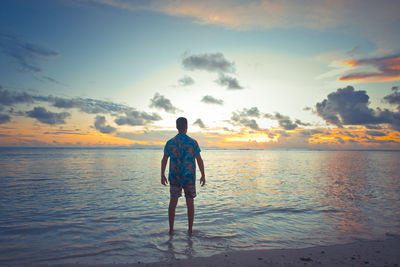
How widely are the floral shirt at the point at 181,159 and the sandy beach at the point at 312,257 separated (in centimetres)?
206

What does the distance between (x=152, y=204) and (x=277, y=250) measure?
21.6 feet

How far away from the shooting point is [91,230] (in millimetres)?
6812

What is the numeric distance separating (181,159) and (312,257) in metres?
3.69

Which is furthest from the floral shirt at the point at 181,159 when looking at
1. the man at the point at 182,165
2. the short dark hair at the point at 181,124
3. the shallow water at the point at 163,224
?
the shallow water at the point at 163,224

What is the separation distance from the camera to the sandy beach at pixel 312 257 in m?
4.39

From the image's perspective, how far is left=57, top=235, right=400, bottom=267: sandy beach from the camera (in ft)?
14.4

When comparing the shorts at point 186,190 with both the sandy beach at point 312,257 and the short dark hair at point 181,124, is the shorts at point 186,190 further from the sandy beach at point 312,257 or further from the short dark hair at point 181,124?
the sandy beach at point 312,257

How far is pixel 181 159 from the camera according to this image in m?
Result: 6.13

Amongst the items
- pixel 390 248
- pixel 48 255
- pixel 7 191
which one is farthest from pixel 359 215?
pixel 7 191

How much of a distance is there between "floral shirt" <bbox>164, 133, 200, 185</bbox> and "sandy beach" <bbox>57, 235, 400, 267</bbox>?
6.74 feet

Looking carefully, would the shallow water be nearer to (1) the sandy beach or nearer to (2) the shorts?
(1) the sandy beach

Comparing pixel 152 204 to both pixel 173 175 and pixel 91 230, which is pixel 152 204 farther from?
pixel 173 175

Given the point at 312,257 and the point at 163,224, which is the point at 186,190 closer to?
the point at 163,224

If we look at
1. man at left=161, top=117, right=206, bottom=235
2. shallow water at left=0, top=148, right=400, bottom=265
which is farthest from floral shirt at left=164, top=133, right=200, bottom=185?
shallow water at left=0, top=148, right=400, bottom=265
